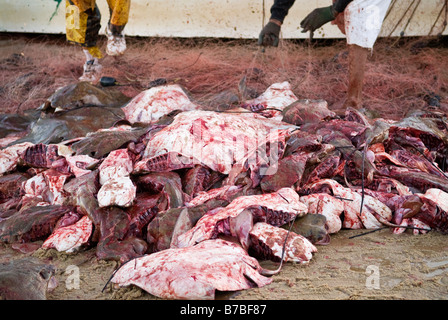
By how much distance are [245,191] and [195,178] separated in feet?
0.99

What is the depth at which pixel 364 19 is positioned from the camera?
12.6ft

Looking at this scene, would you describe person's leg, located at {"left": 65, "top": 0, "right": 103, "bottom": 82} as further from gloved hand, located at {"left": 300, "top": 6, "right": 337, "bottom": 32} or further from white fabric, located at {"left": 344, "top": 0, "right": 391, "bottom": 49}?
white fabric, located at {"left": 344, "top": 0, "right": 391, "bottom": 49}

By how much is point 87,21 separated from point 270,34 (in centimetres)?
226

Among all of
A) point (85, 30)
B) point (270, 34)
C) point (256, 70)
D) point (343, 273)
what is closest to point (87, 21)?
point (85, 30)

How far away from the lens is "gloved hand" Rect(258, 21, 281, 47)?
15.7 ft

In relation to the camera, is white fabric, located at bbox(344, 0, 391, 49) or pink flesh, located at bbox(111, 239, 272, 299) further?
white fabric, located at bbox(344, 0, 391, 49)

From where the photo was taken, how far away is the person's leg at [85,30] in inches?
208

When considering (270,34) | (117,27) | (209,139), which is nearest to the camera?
(209,139)

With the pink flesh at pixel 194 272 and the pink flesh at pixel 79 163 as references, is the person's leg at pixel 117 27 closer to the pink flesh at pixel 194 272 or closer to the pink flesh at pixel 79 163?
the pink flesh at pixel 79 163

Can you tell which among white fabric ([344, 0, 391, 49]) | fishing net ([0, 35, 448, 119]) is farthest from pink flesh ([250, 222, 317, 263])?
white fabric ([344, 0, 391, 49])

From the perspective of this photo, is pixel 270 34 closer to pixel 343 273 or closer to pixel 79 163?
pixel 79 163

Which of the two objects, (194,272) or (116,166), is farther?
(116,166)

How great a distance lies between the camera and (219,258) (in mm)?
1788

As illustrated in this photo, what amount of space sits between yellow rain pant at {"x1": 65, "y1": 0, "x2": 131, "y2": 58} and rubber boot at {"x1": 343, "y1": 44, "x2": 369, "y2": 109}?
2.98 metres
